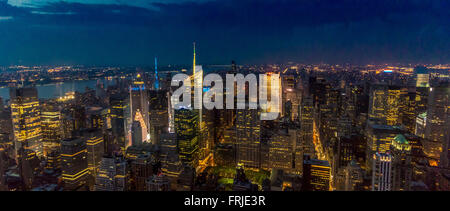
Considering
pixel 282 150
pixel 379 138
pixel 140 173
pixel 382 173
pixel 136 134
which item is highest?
pixel 382 173

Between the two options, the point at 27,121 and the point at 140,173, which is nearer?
the point at 140,173

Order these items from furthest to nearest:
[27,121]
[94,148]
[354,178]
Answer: [27,121] → [94,148] → [354,178]

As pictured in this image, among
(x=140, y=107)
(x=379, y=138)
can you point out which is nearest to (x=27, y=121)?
(x=140, y=107)

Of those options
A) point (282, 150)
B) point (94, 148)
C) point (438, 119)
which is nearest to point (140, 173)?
point (94, 148)

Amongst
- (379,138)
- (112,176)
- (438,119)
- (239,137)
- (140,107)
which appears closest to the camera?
(112,176)

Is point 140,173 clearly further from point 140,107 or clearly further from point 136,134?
point 140,107

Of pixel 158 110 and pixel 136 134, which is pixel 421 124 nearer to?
pixel 158 110

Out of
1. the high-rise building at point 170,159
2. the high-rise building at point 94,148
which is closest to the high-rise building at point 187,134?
the high-rise building at point 170,159

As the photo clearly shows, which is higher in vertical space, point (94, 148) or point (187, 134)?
point (187, 134)
